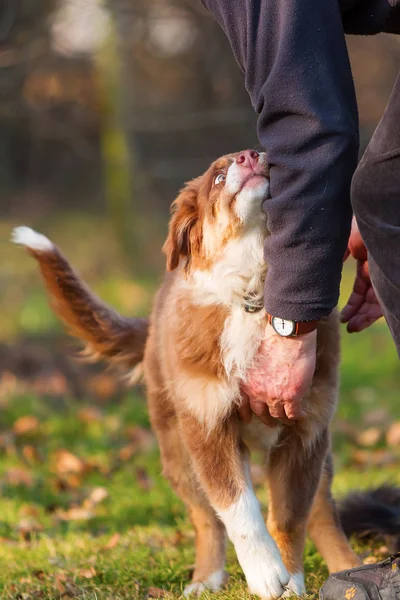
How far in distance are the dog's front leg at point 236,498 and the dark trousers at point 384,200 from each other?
862mm

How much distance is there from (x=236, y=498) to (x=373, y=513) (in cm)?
102

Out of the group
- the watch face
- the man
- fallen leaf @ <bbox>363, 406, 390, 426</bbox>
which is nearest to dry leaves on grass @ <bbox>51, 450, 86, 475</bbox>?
fallen leaf @ <bbox>363, 406, 390, 426</bbox>

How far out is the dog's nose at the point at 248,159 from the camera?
3.02 m

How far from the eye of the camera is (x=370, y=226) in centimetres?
239

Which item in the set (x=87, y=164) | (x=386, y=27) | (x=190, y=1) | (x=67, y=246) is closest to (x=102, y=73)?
(x=190, y=1)

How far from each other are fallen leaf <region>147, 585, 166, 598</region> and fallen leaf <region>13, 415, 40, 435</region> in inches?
110

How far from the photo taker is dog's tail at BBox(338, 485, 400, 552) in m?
3.73

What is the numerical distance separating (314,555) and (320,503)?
11.8 inches

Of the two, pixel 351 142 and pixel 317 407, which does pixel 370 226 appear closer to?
pixel 351 142

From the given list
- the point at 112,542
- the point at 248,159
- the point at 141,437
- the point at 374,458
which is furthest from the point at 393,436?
the point at 248,159

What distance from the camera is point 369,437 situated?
5750mm

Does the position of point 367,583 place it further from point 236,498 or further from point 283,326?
point 283,326

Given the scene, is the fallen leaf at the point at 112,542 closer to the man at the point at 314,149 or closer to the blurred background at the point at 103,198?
the blurred background at the point at 103,198

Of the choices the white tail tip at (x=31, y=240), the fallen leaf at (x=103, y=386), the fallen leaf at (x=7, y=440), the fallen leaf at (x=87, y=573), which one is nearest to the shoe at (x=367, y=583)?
the fallen leaf at (x=87, y=573)
